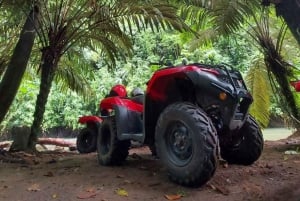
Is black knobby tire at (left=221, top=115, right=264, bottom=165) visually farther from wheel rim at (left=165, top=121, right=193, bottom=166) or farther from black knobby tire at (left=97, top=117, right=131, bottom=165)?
black knobby tire at (left=97, top=117, right=131, bottom=165)

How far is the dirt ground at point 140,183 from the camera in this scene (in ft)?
12.3

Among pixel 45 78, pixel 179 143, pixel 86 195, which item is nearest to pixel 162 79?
pixel 179 143

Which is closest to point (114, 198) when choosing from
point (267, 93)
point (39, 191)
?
point (39, 191)

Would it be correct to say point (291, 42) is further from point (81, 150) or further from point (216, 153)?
point (216, 153)

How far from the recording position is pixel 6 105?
280 inches

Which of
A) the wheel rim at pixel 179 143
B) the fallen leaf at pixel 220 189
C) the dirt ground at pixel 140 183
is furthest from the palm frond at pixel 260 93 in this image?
the fallen leaf at pixel 220 189

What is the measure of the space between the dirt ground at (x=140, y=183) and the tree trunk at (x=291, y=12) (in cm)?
127

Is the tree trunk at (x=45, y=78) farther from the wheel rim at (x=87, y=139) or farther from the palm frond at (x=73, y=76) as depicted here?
the palm frond at (x=73, y=76)

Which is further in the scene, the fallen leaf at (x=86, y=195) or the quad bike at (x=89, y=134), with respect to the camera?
the quad bike at (x=89, y=134)

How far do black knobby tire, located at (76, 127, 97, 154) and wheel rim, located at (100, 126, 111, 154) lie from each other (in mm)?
2160

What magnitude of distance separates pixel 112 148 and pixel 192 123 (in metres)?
1.53

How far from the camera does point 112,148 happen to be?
16.7 feet

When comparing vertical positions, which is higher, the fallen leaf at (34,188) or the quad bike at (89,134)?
the quad bike at (89,134)

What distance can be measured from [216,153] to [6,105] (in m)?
4.46
